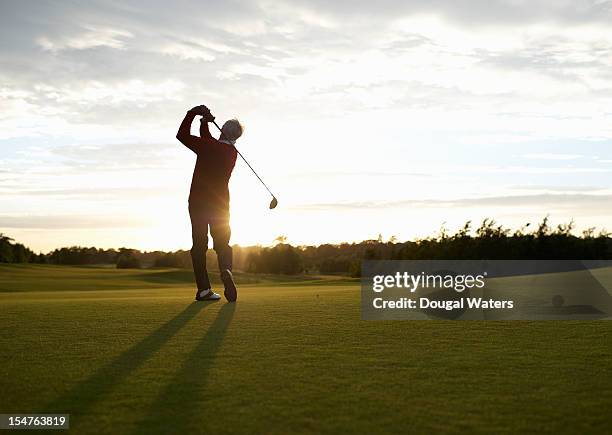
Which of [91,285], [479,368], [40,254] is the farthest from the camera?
[40,254]

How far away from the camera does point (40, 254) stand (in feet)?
227

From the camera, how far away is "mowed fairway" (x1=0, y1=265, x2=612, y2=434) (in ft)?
11.2

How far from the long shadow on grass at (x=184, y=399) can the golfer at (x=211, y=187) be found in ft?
12.9

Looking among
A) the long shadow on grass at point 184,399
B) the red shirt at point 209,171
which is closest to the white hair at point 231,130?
the red shirt at point 209,171

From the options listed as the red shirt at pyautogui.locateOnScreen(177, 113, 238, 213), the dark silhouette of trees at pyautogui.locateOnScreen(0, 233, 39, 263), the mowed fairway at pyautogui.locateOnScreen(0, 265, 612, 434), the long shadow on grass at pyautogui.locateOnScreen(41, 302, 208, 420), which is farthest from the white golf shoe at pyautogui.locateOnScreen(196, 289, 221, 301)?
the dark silhouette of trees at pyautogui.locateOnScreen(0, 233, 39, 263)

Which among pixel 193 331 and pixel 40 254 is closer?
pixel 193 331

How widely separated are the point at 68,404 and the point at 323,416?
4.97 feet

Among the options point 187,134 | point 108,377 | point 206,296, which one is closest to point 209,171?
point 187,134

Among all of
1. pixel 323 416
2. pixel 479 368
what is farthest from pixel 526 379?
pixel 323 416

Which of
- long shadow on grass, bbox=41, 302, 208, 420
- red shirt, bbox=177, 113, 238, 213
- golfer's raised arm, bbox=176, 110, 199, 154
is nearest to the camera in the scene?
long shadow on grass, bbox=41, 302, 208, 420

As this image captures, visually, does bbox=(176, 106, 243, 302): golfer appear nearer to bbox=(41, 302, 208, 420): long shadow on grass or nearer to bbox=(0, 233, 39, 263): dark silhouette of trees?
bbox=(41, 302, 208, 420): long shadow on grass

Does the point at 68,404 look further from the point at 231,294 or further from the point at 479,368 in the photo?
the point at 231,294

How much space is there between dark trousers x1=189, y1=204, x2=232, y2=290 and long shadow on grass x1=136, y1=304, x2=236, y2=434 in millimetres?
3919

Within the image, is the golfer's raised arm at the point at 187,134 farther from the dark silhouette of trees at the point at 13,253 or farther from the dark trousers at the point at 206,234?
the dark silhouette of trees at the point at 13,253
